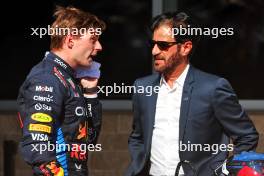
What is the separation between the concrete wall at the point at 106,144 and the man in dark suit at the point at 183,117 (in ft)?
5.18

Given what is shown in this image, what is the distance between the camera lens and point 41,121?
166 inches

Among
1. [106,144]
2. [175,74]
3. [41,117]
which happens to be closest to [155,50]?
[175,74]

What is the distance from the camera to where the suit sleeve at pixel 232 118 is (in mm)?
4766

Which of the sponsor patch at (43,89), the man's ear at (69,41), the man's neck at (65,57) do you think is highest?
the man's ear at (69,41)

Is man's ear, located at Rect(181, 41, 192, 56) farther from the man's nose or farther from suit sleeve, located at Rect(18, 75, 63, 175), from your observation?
suit sleeve, located at Rect(18, 75, 63, 175)

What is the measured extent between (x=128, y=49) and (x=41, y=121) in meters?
2.44

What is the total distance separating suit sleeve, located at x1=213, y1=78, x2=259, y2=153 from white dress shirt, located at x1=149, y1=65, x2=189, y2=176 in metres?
0.26

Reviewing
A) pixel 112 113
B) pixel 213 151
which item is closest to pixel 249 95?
pixel 112 113

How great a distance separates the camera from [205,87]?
484 centimetres

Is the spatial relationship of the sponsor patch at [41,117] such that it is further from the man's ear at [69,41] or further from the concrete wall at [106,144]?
the concrete wall at [106,144]

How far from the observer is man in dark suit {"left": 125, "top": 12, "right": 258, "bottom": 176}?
480 centimetres

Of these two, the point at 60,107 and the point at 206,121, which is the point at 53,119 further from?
the point at 206,121

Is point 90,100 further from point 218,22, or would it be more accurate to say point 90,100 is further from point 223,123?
point 218,22

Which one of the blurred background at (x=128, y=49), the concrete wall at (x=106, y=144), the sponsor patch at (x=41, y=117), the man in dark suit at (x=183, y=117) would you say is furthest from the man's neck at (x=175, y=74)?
the concrete wall at (x=106, y=144)
